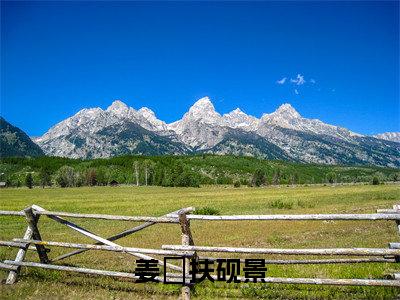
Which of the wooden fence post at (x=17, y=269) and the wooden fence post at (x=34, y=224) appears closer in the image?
the wooden fence post at (x=17, y=269)

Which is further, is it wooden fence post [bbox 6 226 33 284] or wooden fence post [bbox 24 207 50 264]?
wooden fence post [bbox 24 207 50 264]

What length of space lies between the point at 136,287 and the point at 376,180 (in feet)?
550

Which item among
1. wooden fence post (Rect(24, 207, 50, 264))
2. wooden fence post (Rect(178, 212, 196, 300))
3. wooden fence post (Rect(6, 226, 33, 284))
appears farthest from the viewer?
wooden fence post (Rect(24, 207, 50, 264))

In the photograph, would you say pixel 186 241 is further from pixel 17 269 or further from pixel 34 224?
pixel 17 269

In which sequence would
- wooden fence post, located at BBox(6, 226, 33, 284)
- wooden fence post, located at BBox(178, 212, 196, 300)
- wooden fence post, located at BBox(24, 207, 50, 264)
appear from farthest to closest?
wooden fence post, located at BBox(24, 207, 50, 264) → wooden fence post, located at BBox(6, 226, 33, 284) → wooden fence post, located at BBox(178, 212, 196, 300)

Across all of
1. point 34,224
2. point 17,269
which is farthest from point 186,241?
point 17,269

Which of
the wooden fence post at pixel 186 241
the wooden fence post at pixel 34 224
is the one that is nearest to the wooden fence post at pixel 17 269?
the wooden fence post at pixel 34 224

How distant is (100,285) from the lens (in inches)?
442

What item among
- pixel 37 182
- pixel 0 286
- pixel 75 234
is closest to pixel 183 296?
pixel 0 286

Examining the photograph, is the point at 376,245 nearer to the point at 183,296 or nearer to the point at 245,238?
the point at 245,238

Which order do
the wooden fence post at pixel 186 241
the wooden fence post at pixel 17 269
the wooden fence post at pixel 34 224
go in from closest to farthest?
the wooden fence post at pixel 186 241
the wooden fence post at pixel 17 269
the wooden fence post at pixel 34 224

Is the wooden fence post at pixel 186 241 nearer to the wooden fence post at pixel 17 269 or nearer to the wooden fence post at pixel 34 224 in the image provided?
the wooden fence post at pixel 34 224

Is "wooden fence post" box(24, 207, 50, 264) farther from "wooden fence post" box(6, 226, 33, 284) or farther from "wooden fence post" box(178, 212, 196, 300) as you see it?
"wooden fence post" box(178, 212, 196, 300)

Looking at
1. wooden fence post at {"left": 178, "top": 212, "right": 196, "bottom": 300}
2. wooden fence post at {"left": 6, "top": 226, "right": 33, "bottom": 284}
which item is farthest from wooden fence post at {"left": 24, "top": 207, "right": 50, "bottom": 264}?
wooden fence post at {"left": 178, "top": 212, "right": 196, "bottom": 300}
